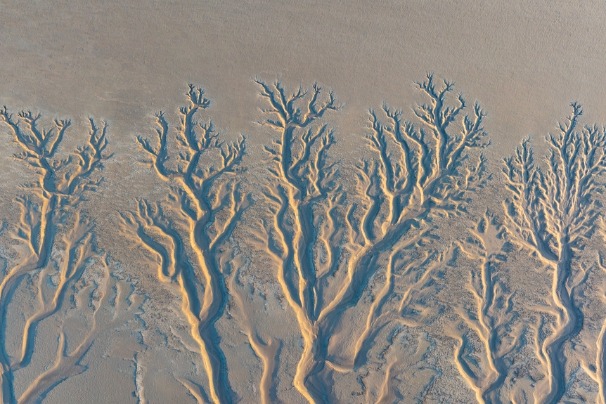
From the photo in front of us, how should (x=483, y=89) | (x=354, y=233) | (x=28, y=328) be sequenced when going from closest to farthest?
(x=28, y=328), (x=354, y=233), (x=483, y=89)

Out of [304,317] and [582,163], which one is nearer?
[304,317]

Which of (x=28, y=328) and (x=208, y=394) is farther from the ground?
(x=28, y=328)

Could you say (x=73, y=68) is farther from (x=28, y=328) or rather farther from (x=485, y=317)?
(x=485, y=317)

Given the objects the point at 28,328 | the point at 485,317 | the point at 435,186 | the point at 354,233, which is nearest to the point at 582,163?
the point at 435,186

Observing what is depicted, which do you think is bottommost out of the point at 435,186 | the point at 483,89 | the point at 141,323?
the point at 141,323

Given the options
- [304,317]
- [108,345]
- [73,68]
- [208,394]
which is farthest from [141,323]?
[73,68]

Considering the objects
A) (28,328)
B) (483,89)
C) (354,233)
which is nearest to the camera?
(28,328)
